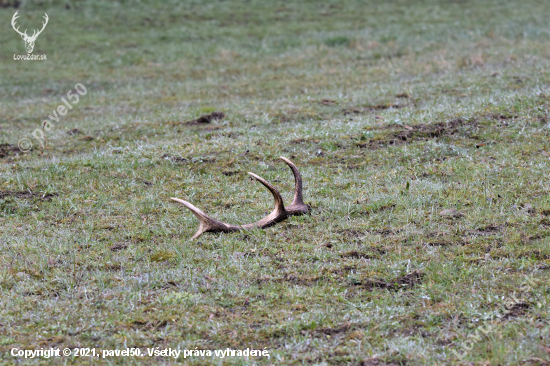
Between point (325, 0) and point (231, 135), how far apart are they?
2339 centimetres

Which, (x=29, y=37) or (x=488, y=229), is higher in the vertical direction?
(x=29, y=37)

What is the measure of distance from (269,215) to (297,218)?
384 millimetres

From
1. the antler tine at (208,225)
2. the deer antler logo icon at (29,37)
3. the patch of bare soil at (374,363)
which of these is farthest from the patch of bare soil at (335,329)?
the deer antler logo icon at (29,37)

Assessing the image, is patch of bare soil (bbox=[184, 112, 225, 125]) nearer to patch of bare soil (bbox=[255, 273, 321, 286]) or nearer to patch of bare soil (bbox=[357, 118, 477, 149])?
patch of bare soil (bbox=[357, 118, 477, 149])

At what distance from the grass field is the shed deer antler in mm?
134

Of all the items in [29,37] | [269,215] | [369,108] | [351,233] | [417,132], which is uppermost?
[29,37]

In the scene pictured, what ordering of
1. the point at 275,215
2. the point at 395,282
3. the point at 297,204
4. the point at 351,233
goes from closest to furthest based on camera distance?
the point at 395,282, the point at 351,233, the point at 275,215, the point at 297,204

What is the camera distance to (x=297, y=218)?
7555mm

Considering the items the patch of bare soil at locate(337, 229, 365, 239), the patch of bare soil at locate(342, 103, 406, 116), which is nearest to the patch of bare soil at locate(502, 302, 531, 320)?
the patch of bare soil at locate(337, 229, 365, 239)

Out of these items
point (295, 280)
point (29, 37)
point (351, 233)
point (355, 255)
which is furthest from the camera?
point (29, 37)

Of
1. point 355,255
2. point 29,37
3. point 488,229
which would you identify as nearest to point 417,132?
point 488,229

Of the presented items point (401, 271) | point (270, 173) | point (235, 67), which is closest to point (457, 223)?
point (401, 271)

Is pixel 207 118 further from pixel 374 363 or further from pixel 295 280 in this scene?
pixel 374 363

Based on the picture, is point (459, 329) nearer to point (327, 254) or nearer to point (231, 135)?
point (327, 254)
